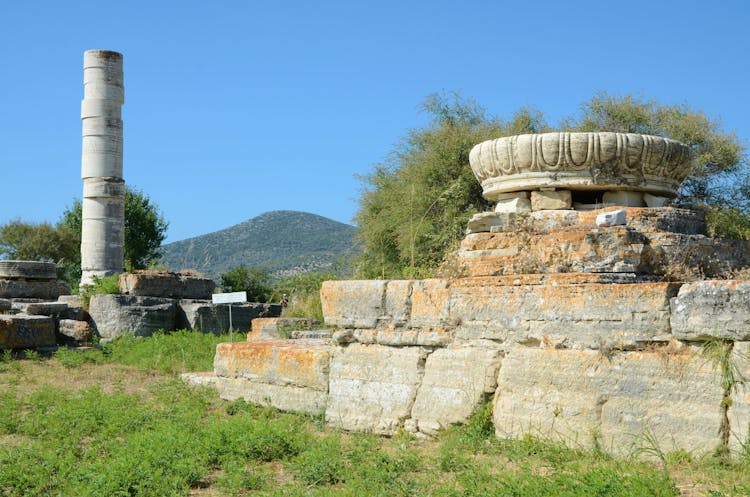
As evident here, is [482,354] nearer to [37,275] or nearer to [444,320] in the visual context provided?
[444,320]

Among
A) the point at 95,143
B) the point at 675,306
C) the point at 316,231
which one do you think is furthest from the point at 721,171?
the point at 316,231

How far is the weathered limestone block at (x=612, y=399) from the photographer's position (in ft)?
14.9

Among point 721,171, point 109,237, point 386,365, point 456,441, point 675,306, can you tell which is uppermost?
point 721,171

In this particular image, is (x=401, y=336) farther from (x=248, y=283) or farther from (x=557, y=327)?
(x=248, y=283)

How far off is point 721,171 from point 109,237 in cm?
1508

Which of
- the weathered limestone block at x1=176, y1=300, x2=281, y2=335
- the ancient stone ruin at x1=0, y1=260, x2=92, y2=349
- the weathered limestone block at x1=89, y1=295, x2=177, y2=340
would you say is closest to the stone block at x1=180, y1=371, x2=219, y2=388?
the ancient stone ruin at x1=0, y1=260, x2=92, y2=349

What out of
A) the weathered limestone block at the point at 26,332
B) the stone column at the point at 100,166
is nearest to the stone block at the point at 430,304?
the weathered limestone block at the point at 26,332

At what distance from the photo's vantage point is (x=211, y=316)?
45.5ft

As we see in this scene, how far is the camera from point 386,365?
20.3ft

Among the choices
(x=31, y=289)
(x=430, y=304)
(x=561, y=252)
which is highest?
(x=31, y=289)

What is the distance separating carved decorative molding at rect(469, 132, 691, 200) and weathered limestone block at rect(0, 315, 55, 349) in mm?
7976

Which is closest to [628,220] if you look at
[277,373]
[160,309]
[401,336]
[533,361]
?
[533,361]

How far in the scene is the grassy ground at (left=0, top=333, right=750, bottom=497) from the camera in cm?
425

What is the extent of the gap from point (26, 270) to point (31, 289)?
0.40 m
